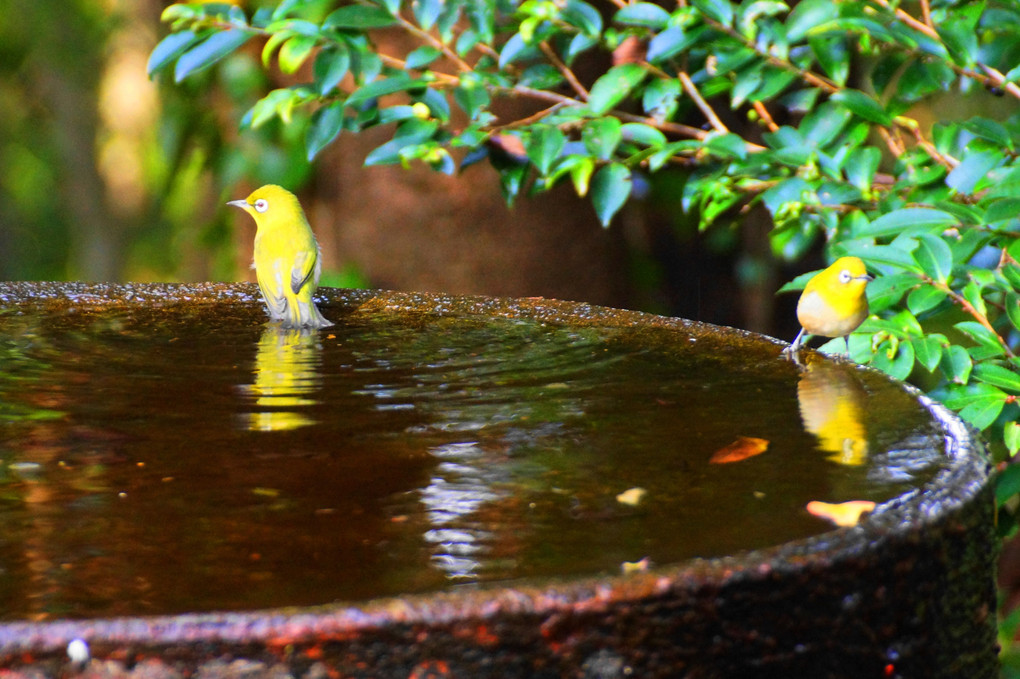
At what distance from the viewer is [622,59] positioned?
10.0 feet

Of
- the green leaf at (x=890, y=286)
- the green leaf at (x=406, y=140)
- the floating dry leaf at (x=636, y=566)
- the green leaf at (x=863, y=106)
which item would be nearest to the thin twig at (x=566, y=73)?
the green leaf at (x=406, y=140)

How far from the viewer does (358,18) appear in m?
2.49

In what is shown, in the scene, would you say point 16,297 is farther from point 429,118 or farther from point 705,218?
point 705,218

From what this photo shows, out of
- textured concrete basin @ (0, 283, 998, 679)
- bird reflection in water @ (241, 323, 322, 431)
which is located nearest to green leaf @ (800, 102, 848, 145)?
bird reflection in water @ (241, 323, 322, 431)

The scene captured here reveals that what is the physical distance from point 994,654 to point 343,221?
256cm

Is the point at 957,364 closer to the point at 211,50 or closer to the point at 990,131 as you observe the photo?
the point at 990,131

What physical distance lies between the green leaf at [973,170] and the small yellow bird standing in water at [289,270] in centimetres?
115

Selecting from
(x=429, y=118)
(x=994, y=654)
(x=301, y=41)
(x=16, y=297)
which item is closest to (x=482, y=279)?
(x=429, y=118)

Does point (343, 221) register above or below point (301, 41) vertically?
below

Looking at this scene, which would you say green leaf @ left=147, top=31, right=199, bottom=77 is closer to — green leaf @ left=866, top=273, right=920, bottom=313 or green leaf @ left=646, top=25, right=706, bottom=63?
Answer: green leaf @ left=646, top=25, right=706, bottom=63

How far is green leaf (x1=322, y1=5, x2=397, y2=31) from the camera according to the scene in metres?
2.48

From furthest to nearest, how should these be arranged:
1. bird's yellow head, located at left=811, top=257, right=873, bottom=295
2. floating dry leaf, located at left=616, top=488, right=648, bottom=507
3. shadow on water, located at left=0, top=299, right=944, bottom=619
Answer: bird's yellow head, located at left=811, top=257, right=873, bottom=295, floating dry leaf, located at left=616, top=488, right=648, bottom=507, shadow on water, located at left=0, top=299, right=944, bottom=619

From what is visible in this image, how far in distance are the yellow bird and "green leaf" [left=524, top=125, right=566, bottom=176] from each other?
0.79 meters

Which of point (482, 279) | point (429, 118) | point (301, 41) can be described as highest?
point (301, 41)
